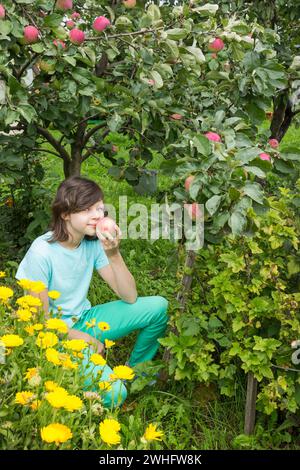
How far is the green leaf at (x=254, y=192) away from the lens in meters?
1.50

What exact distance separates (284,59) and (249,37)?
1.39 meters

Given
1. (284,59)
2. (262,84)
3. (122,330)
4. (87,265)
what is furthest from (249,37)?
(284,59)

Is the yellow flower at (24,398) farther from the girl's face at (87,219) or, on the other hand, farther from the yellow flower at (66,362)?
the girl's face at (87,219)

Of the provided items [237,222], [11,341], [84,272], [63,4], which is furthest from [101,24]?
[11,341]

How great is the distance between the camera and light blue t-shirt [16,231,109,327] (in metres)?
2.05

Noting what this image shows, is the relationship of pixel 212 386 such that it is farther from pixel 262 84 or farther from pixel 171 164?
pixel 262 84

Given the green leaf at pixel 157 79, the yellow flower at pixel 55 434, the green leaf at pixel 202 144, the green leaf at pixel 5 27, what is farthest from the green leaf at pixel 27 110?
the yellow flower at pixel 55 434

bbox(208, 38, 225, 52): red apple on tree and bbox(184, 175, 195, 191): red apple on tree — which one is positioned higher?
bbox(208, 38, 225, 52): red apple on tree

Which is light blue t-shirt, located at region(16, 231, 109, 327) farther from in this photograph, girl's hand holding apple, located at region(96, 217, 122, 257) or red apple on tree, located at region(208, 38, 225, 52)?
red apple on tree, located at region(208, 38, 225, 52)

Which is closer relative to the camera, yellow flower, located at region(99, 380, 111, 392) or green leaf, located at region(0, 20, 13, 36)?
yellow flower, located at region(99, 380, 111, 392)

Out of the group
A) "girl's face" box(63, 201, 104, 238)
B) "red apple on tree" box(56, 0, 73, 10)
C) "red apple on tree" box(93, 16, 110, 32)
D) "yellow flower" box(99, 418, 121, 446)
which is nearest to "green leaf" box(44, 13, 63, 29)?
"red apple on tree" box(56, 0, 73, 10)

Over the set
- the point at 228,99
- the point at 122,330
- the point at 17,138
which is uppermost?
the point at 228,99

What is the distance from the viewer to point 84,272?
7.23 ft
